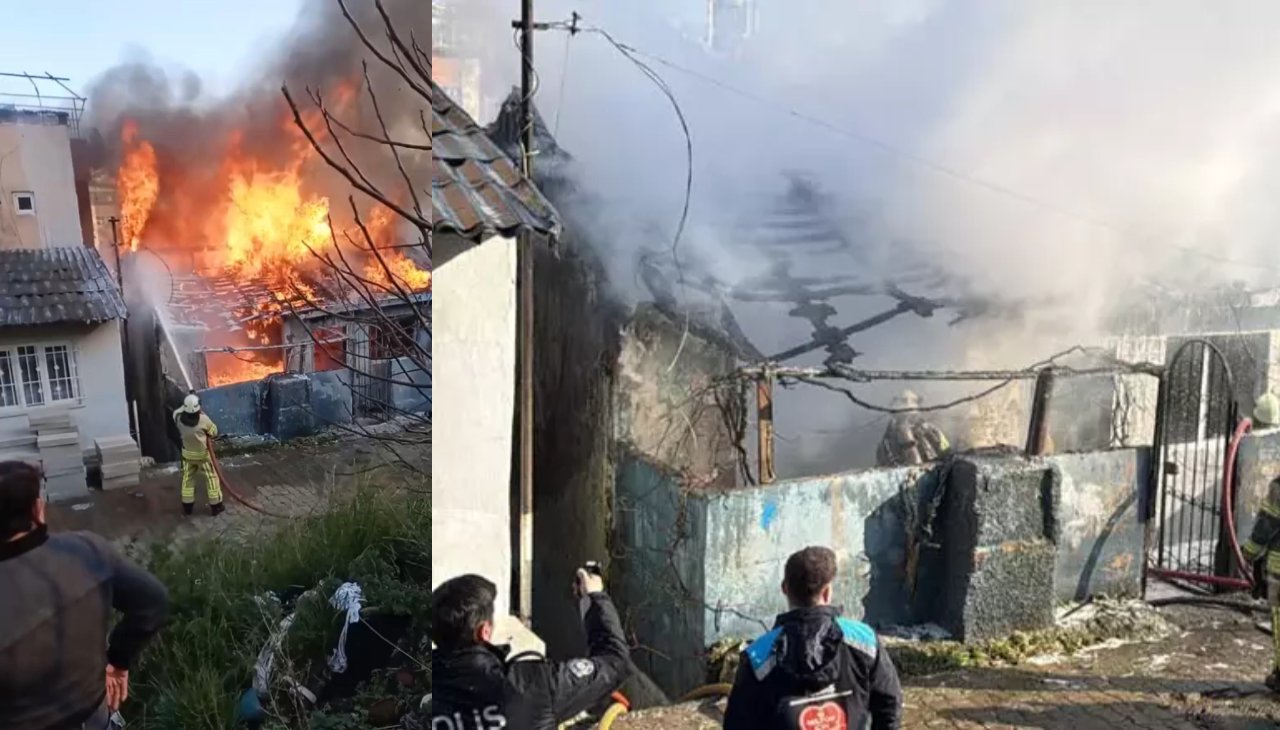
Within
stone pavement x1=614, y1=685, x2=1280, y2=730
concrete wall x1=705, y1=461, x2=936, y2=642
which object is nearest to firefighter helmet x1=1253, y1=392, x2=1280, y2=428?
stone pavement x1=614, y1=685, x2=1280, y2=730

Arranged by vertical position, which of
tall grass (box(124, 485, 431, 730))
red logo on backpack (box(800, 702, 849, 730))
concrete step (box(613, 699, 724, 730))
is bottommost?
concrete step (box(613, 699, 724, 730))

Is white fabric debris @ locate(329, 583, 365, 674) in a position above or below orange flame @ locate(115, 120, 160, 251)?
below

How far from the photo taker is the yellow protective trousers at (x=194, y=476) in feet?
9.36

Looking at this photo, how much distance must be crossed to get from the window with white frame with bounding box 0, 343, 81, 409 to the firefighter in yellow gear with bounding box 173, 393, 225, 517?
296 millimetres

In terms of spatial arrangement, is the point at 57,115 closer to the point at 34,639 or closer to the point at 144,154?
the point at 144,154

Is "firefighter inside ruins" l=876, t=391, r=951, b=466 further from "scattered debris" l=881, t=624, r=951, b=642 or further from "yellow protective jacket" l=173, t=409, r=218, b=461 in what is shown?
"yellow protective jacket" l=173, t=409, r=218, b=461

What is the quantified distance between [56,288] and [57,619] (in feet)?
3.07

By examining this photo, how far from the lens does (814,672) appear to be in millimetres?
3176

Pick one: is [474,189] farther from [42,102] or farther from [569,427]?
[569,427]

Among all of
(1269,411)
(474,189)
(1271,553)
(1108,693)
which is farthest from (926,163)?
(474,189)

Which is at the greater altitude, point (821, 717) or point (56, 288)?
point (56, 288)

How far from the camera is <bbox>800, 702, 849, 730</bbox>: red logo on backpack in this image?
10.5 ft

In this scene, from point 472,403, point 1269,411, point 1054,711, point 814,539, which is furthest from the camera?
point 1269,411

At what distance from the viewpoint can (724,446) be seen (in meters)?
7.10
